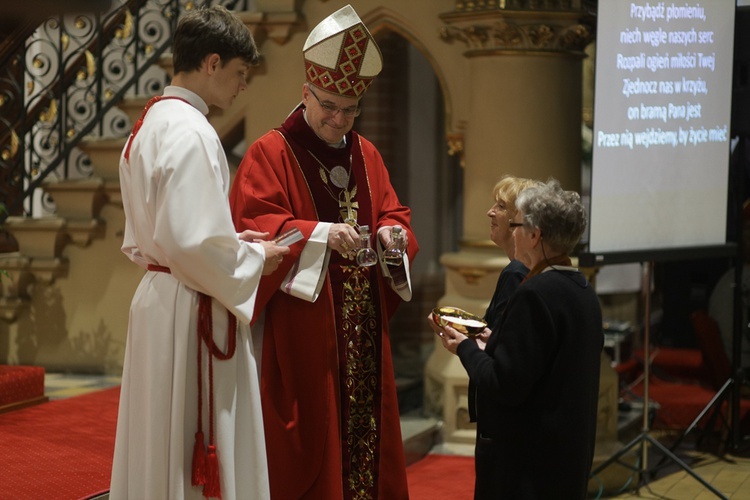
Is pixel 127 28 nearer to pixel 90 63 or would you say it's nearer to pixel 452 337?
pixel 90 63

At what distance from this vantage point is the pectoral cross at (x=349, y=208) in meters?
3.35

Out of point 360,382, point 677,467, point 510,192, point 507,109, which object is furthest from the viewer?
point 677,467

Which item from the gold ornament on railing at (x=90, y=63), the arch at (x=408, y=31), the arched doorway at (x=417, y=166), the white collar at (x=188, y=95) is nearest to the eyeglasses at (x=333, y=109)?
the white collar at (x=188, y=95)

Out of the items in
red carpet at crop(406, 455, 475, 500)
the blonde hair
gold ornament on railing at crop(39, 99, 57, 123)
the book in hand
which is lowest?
red carpet at crop(406, 455, 475, 500)

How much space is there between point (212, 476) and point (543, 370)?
33.4 inches

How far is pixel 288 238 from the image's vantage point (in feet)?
9.44

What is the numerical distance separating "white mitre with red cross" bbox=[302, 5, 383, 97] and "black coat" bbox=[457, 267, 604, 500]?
3.68 feet

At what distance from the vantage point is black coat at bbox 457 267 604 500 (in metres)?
2.39

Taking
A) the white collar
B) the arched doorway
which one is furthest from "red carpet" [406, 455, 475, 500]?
the white collar

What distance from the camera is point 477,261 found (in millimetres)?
5398

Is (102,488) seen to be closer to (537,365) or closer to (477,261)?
(537,365)

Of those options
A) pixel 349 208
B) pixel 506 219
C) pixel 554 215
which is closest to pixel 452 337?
pixel 554 215

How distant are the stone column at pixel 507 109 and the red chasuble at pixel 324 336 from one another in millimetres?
1941

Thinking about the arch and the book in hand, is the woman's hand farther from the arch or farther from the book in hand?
the arch
